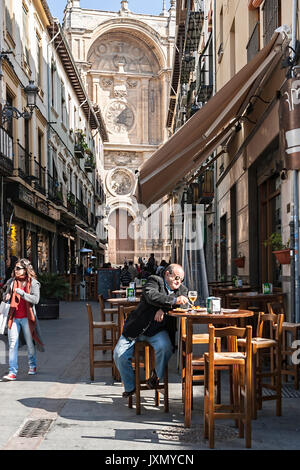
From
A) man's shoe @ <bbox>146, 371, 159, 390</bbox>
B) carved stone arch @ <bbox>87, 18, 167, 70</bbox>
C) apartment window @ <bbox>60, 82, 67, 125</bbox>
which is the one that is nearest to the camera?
man's shoe @ <bbox>146, 371, 159, 390</bbox>

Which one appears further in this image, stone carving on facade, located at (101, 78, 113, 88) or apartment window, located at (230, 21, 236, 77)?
stone carving on facade, located at (101, 78, 113, 88)

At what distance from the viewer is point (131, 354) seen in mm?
6258

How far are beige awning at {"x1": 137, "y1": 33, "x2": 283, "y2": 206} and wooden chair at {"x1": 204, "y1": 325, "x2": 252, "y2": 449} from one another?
14.8 feet

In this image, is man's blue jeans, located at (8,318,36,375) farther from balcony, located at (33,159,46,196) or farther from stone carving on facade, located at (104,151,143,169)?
stone carving on facade, located at (104,151,143,169)

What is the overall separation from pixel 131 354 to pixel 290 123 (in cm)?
349

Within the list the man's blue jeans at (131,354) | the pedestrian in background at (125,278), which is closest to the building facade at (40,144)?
the pedestrian in background at (125,278)

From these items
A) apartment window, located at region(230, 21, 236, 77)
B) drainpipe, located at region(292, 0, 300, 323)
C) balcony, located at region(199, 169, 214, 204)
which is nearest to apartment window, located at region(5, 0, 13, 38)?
Result: apartment window, located at region(230, 21, 236, 77)

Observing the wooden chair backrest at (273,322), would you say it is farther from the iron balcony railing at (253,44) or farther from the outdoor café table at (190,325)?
the iron balcony railing at (253,44)

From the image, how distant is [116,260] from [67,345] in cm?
4358

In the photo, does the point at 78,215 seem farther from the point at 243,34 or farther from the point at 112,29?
the point at 112,29

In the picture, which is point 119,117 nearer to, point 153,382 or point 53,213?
point 53,213

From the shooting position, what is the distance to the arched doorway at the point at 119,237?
178 ft

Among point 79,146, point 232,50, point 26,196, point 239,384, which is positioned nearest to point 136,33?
point 79,146

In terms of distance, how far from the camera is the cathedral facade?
51750 millimetres
